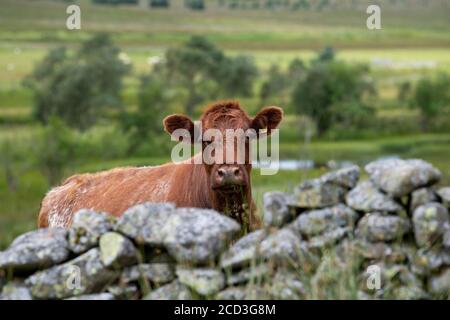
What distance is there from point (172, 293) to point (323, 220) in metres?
1.70

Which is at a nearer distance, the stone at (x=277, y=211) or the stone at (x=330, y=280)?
the stone at (x=330, y=280)

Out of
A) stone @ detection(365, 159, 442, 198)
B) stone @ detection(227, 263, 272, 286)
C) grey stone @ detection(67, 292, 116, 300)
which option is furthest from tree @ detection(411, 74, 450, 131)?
grey stone @ detection(67, 292, 116, 300)

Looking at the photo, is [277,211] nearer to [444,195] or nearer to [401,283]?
[401,283]

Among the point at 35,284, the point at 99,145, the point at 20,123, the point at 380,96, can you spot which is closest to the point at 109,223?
the point at 35,284

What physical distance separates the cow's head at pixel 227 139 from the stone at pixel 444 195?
2.22 m

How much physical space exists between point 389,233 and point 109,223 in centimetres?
265

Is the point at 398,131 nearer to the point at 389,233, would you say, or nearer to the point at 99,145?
the point at 99,145

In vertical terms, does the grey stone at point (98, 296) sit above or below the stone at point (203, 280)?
below

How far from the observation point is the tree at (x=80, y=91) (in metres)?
114

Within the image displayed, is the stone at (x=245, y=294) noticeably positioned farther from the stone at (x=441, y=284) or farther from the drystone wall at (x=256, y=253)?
the stone at (x=441, y=284)

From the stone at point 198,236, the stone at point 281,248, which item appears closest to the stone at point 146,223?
the stone at point 198,236

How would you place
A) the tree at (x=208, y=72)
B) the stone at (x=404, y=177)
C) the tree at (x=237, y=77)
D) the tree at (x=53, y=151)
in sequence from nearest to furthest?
the stone at (x=404, y=177), the tree at (x=53, y=151), the tree at (x=208, y=72), the tree at (x=237, y=77)

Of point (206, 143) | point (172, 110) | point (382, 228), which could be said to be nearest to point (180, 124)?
point (206, 143)

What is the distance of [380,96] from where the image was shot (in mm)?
141125
